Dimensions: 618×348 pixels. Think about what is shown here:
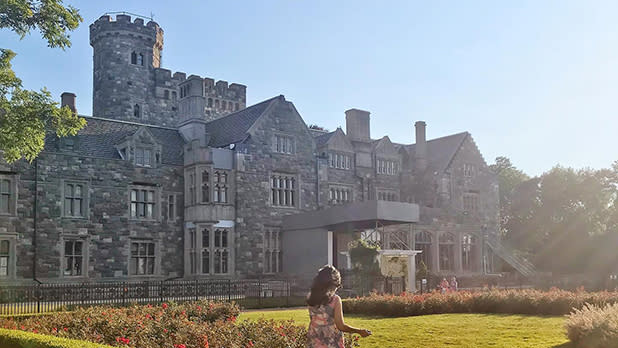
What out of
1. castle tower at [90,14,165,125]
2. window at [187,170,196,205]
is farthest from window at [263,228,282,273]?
castle tower at [90,14,165,125]

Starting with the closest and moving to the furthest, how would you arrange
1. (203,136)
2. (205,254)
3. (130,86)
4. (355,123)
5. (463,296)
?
(463,296)
(205,254)
(203,136)
(355,123)
(130,86)

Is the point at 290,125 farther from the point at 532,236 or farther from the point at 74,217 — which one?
the point at 532,236

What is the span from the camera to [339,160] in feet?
154

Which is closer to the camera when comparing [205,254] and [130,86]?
[205,254]

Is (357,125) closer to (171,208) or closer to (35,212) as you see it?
(171,208)

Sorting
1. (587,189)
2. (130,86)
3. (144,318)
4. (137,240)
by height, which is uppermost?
(130,86)

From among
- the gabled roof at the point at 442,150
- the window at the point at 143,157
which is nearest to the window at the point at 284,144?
the window at the point at 143,157

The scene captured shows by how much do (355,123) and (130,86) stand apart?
19722 millimetres

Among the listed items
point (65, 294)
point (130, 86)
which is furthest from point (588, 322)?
point (130, 86)

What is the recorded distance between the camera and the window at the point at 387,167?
1961 inches

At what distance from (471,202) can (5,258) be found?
34.4 metres

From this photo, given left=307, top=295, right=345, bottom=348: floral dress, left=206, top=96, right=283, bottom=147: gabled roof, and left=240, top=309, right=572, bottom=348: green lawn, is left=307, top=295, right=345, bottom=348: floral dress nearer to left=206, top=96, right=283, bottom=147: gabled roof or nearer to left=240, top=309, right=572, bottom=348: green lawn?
left=240, top=309, right=572, bottom=348: green lawn

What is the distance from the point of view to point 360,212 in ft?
120

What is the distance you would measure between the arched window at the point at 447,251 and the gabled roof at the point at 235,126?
1584 cm
